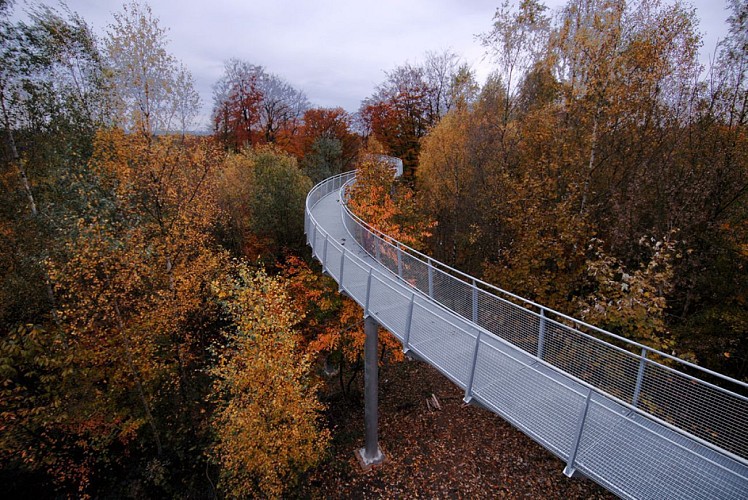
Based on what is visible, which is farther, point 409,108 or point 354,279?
point 409,108

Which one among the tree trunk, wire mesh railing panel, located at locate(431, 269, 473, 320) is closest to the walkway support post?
wire mesh railing panel, located at locate(431, 269, 473, 320)

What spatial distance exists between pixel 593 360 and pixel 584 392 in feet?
2.10

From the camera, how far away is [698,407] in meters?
5.44

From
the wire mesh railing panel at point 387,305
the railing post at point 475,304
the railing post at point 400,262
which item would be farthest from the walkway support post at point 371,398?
the railing post at point 475,304

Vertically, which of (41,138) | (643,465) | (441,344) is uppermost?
(41,138)

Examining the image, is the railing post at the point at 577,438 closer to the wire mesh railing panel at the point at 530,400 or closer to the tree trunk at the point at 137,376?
the wire mesh railing panel at the point at 530,400

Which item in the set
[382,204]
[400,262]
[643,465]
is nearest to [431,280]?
[400,262]

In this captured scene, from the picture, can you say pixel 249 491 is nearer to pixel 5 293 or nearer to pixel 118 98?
pixel 5 293

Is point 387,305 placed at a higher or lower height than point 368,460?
higher

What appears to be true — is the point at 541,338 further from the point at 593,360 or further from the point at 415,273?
the point at 415,273

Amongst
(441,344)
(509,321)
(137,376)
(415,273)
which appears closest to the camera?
(441,344)

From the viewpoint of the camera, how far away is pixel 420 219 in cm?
1758

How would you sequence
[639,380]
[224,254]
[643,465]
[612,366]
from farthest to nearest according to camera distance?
[224,254] < [612,366] < [639,380] < [643,465]

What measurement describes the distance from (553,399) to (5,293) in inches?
588
